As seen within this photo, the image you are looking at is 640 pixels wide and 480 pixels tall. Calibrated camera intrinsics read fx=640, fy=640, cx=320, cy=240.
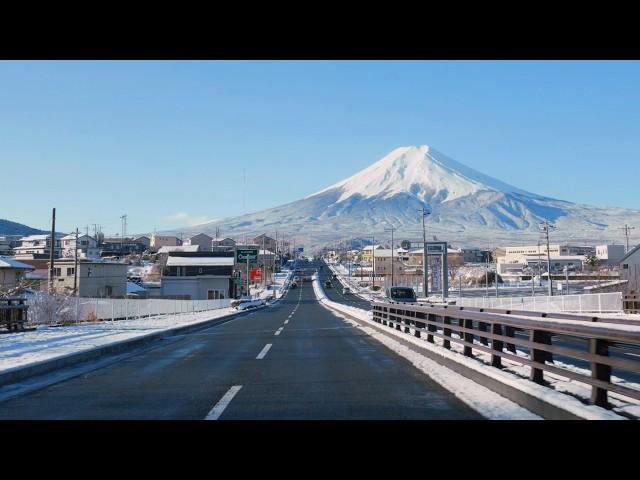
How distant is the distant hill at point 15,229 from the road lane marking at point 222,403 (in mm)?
180231

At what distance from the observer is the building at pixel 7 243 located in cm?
10740

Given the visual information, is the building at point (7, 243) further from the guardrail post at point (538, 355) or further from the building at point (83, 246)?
the guardrail post at point (538, 355)

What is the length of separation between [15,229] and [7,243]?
237ft

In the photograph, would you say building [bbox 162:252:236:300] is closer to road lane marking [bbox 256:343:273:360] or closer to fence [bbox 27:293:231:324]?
fence [bbox 27:293:231:324]

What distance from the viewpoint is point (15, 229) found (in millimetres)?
186250

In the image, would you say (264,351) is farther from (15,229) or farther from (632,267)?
(15,229)

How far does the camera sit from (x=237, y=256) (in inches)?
3071

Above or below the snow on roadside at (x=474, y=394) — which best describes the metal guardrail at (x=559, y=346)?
above

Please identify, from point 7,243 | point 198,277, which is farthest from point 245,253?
point 7,243

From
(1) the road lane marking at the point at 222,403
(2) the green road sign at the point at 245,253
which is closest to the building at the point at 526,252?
(2) the green road sign at the point at 245,253

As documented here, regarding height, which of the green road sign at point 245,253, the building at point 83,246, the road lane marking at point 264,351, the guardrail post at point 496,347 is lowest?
the road lane marking at point 264,351

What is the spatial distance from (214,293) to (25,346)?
263 feet
